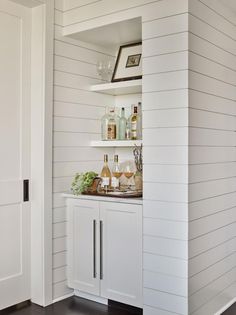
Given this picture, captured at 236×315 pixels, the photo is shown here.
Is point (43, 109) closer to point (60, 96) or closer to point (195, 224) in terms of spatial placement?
point (60, 96)

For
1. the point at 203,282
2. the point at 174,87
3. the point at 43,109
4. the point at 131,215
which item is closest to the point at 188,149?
the point at 174,87

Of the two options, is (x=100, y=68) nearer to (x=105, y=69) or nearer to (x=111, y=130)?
(x=105, y=69)

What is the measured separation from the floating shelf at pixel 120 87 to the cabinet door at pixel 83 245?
38.9 inches

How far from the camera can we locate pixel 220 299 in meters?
3.18

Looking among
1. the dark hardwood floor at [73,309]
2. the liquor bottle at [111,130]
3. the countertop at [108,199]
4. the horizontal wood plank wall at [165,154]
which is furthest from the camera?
the liquor bottle at [111,130]

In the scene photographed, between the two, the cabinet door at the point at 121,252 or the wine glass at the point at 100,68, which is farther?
the wine glass at the point at 100,68

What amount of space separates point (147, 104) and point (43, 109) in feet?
2.86

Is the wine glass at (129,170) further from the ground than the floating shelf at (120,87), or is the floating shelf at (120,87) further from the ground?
the floating shelf at (120,87)

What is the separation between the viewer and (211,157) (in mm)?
3045

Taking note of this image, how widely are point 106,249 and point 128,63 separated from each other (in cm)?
157

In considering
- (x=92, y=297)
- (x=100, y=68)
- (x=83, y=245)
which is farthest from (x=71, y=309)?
(x=100, y=68)

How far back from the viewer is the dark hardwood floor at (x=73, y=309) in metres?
3.12

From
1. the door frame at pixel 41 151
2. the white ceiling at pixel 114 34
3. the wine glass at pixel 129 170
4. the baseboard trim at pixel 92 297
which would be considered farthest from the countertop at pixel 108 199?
the white ceiling at pixel 114 34

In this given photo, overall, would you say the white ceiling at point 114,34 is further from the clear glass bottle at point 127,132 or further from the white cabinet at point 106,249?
the white cabinet at point 106,249
